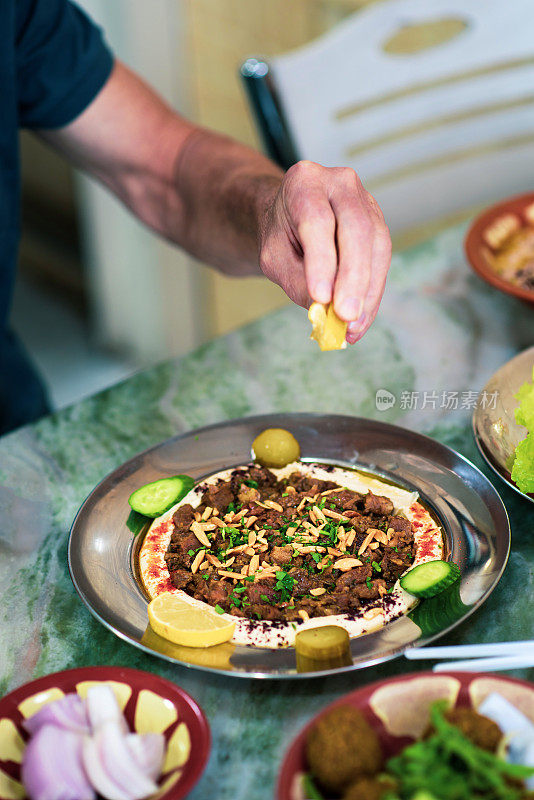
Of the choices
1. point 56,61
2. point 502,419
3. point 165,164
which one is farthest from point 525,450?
point 56,61

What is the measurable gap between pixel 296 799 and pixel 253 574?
0.29 m

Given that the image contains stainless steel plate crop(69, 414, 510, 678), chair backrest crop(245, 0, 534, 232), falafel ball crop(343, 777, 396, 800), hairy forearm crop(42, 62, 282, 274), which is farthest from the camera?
chair backrest crop(245, 0, 534, 232)

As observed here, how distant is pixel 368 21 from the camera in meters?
1.59

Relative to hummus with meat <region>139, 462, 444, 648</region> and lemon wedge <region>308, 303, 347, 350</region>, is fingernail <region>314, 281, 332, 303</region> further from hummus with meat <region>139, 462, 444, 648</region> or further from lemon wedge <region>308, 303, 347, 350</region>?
hummus with meat <region>139, 462, 444, 648</region>

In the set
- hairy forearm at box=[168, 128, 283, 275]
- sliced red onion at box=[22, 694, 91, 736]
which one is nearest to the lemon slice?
sliced red onion at box=[22, 694, 91, 736]

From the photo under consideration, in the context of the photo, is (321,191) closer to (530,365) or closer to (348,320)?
(348,320)

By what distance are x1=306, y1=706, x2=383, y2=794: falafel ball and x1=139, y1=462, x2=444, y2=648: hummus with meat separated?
17 centimetres

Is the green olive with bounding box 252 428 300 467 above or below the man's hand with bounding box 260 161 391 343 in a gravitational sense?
below

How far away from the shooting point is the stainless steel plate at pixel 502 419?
0.89 meters

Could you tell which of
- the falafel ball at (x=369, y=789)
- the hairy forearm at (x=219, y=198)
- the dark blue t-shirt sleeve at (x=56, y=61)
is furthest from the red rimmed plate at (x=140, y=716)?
the dark blue t-shirt sleeve at (x=56, y=61)

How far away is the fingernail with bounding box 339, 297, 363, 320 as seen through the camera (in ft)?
2.58

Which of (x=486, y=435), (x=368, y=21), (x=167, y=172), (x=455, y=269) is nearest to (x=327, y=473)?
(x=486, y=435)

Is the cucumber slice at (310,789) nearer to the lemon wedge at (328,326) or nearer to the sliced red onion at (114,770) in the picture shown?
the sliced red onion at (114,770)

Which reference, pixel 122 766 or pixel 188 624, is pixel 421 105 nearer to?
pixel 188 624
